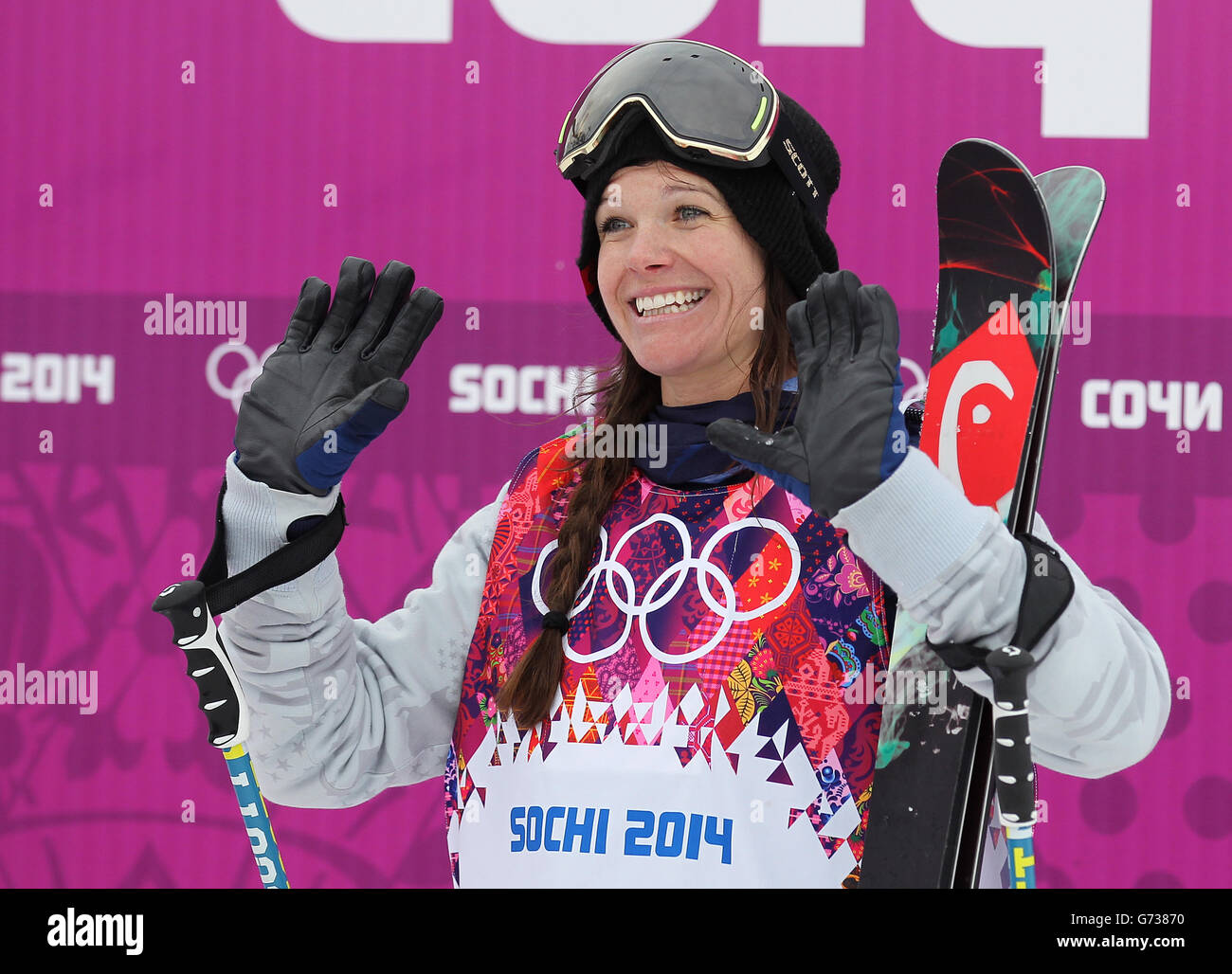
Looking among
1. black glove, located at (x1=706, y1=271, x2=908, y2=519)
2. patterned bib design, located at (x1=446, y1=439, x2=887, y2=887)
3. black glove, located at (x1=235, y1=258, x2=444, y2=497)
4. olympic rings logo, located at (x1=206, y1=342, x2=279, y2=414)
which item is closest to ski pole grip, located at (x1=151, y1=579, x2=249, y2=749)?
black glove, located at (x1=235, y1=258, x2=444, y2=497)

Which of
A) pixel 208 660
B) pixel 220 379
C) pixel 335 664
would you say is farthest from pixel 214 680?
pixel 220 379

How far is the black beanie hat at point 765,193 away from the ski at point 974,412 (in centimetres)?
16

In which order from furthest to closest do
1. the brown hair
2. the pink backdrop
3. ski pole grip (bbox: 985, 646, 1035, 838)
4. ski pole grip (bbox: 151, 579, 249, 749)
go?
the pink backdrop → the brown hair → ski pole grip (bbox: 151, 579, 249, 749) → ski pole grip (bbox: 985, 646, 1035, 838)

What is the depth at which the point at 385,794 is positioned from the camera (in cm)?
267

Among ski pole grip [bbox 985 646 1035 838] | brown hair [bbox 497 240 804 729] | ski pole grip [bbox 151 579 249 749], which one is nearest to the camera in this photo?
ski pole grip [bbox 985 646 1035 838]

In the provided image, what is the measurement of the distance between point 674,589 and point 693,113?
55 centimetres

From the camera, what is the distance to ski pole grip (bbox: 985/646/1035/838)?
109 centimetres

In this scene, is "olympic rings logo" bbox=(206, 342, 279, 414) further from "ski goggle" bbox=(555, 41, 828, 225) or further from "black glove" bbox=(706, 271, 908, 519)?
"black glove" bbox=(706, 271, 908, 519)

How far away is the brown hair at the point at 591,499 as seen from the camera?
4.57ft

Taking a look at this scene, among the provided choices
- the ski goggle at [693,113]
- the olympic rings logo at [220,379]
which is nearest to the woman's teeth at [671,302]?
the ski goggle at [693,113]

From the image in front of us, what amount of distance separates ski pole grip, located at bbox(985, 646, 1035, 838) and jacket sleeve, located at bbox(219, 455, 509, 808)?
66cm

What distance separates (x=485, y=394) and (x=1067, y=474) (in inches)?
48.4
